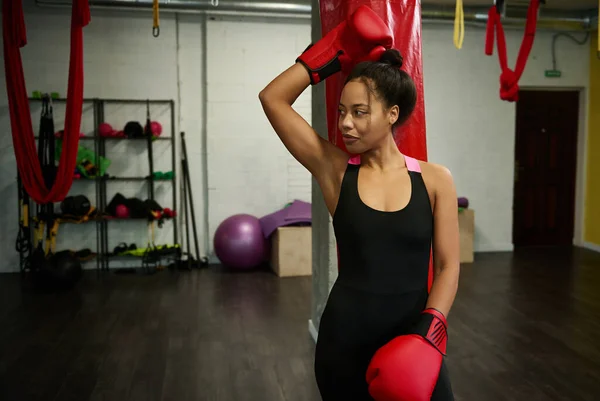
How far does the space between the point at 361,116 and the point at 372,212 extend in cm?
24

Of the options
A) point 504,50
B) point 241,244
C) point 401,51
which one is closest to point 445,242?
point 401,51

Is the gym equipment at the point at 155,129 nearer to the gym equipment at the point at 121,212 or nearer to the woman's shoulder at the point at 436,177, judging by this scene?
the gym equipment at the point at 121,212

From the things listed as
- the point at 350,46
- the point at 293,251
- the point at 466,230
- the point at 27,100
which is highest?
the point at 27,100

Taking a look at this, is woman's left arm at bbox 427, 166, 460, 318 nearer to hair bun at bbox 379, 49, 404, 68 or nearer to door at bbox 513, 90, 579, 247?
hair bun at bbox 379, 49, 404, 68

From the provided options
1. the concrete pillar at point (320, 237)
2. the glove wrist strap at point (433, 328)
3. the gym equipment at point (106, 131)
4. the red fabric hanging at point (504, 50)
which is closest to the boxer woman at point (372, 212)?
the glove wrist strap at point (433, 328)

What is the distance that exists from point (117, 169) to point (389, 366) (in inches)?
214

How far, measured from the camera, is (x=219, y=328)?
426cm

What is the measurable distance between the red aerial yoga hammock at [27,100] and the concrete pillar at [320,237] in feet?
4.67

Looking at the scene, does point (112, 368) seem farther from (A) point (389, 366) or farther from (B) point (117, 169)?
(B) point (117, 169)

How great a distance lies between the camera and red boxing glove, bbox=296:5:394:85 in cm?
150

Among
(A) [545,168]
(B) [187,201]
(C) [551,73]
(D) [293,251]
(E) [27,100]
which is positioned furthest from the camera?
(A) [545,168]

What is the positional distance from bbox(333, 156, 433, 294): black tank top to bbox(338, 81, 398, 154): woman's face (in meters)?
0.12

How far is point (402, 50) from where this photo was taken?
5.89 feet

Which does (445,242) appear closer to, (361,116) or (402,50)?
(361,116)
